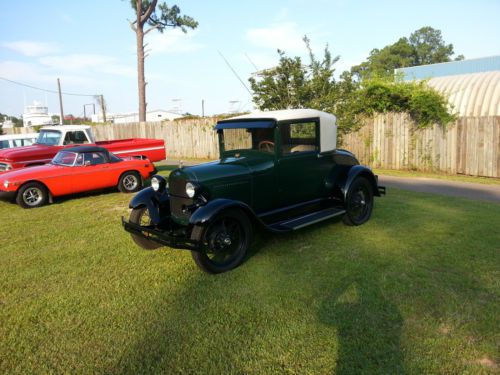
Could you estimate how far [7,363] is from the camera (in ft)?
9.50

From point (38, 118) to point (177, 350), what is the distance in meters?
84.8

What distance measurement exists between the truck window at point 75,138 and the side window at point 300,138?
8482 millimetres

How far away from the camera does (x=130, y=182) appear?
9.92 m

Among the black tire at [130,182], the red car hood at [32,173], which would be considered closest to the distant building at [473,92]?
the black tire at [130,182]

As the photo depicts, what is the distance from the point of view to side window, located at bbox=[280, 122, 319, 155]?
5481 mm

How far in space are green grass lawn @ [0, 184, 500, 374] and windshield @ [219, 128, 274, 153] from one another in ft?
4.63

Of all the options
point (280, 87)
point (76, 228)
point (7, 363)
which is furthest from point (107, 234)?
point (280, 87)

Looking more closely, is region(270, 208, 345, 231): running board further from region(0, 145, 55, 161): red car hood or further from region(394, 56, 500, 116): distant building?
region(394, 56, 500, 116): distant building

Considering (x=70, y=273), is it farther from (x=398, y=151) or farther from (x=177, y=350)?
(x=398, y=151)

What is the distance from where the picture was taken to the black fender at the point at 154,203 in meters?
5.07

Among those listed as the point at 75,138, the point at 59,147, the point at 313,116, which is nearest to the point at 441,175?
the point at 313,116

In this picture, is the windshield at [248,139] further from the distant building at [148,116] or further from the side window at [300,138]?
the distant building at [148,116]

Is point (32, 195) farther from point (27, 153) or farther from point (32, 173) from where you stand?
point (27, 153)

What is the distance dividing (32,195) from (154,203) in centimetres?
473
